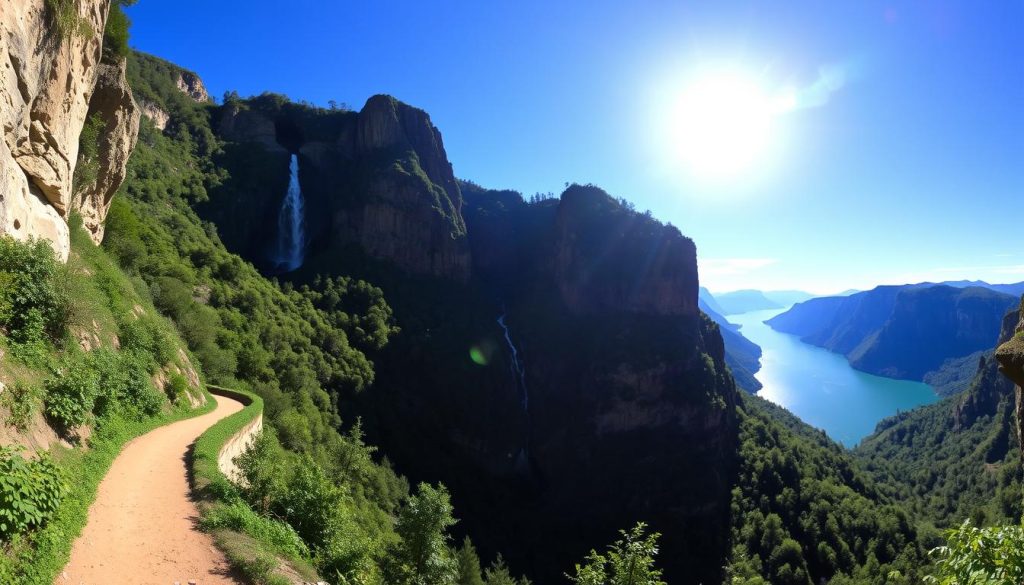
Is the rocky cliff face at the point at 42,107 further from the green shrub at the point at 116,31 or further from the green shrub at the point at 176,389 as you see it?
the green shrub at the point at 176,389

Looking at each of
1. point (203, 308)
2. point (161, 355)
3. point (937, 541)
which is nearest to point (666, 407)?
point (937, 541)

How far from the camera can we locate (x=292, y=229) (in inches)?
3241

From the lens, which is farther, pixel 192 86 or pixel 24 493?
pixel 192 86

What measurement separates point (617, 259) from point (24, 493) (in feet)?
291

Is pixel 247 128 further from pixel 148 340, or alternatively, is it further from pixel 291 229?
pixel 148 340

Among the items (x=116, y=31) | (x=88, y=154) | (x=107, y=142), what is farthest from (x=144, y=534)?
(x=116, y=31)

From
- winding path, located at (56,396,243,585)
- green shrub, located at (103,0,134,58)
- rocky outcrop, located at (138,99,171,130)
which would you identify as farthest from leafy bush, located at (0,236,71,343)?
rocky outcrop, located at (138,99,171,130)

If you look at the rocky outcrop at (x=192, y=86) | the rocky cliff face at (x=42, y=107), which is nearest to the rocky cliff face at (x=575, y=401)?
the rocky cliff face at (x=42, y=107)

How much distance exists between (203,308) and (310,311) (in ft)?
76.9

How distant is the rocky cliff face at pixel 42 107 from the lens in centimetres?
1273

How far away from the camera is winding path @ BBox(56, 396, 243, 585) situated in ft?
26.7

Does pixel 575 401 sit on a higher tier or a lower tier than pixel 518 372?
lower

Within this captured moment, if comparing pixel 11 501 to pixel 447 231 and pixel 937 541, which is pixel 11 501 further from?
pixel 937 541

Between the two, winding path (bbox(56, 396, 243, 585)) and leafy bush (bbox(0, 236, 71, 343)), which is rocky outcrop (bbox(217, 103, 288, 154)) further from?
winding path (bbox(56, 396, 243, 585))
